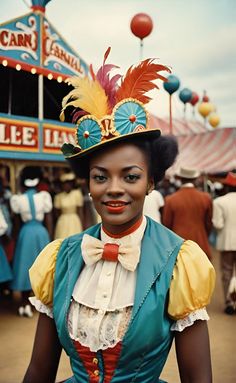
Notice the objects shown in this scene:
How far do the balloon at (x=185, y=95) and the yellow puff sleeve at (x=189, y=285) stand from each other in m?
12.5

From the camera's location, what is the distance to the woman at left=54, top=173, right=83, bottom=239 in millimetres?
6035

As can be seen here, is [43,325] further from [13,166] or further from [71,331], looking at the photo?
[13,166]

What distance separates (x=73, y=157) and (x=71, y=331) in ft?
1.86

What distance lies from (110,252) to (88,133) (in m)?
0.39

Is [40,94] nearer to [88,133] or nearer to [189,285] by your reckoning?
[88,133]

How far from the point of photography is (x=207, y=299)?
135 centimetres

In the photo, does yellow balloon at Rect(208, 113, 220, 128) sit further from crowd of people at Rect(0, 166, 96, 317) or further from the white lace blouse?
the white lace blouse

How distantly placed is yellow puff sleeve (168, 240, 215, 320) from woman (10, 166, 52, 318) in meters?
3.95

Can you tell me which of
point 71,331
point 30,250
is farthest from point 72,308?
point 30,250

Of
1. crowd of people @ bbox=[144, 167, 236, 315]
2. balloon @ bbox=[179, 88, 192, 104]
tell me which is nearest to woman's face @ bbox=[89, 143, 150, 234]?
crowd of people @ bbox=[144, 167, 236, 315]

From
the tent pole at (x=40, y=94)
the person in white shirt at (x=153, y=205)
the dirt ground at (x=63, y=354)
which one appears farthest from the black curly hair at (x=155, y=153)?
the tent pole at (x=40, y=94)

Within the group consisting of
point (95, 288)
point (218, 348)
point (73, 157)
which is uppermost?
point (73, 157)

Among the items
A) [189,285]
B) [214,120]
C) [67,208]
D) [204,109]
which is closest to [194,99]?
[204,109]

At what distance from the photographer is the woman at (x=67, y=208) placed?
238 inches
